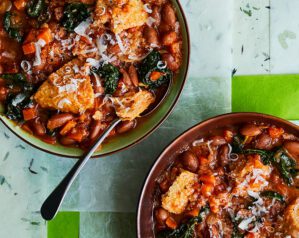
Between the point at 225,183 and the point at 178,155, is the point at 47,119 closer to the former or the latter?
the point at 178,155

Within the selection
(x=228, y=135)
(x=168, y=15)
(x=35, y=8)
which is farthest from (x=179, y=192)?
(x=35, y=8)

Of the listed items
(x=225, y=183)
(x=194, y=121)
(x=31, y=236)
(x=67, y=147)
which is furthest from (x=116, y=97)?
(x=31, y=236)

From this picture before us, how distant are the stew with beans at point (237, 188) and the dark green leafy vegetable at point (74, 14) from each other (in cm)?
126

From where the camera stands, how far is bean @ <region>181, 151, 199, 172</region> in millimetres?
3469

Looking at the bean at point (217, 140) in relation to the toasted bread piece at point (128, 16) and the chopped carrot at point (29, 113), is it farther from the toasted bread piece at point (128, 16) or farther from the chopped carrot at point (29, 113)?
the chopped carrot at point (29, 113)

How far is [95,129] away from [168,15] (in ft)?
3.18

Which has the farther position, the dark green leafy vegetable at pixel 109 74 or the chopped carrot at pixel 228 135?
the chopped carrot at pixel 228 135

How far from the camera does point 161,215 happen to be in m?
3.53

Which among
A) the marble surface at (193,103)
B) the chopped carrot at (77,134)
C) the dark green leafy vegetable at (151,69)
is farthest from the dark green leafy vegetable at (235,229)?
the chopped carrot at (77,134)

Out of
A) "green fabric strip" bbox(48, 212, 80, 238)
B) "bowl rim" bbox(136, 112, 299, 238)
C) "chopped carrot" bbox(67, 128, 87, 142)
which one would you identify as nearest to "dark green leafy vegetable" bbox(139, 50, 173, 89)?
"bowl rim" bbox(136, 112, 299, 238)

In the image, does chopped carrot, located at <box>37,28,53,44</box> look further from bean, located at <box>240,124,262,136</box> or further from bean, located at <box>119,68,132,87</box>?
bean, located at <box>240,124,262,136</box>

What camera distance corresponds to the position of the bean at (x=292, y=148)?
3.44 meters

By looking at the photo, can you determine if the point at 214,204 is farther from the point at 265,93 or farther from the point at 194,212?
the point at 265,93

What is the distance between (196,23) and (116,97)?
3.35 ft
